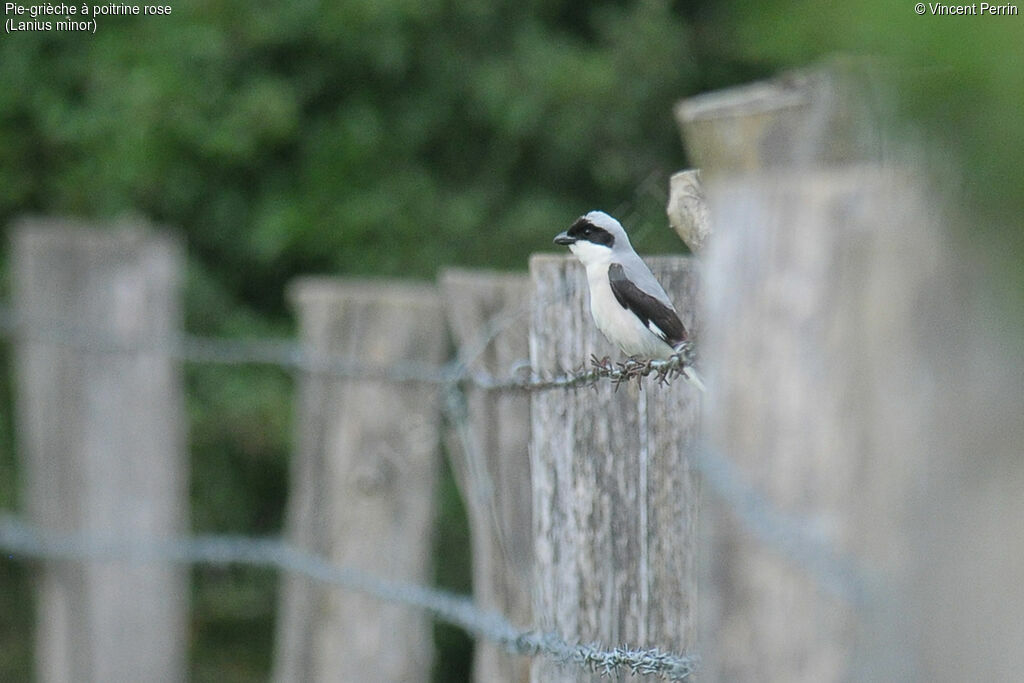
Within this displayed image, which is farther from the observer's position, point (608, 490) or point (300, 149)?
point (300, 149)

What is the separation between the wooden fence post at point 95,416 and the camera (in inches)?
144

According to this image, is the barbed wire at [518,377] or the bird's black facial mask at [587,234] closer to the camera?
the barbed wire at [518,377]

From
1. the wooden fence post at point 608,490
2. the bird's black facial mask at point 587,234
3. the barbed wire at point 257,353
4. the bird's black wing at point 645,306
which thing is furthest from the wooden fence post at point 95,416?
the wooden fence post at point 608,490

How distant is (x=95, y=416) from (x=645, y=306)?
1.70m

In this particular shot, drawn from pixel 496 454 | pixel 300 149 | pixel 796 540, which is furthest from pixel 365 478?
pixel 300 149

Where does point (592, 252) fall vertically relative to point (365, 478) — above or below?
above

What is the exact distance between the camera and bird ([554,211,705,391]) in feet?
7.93

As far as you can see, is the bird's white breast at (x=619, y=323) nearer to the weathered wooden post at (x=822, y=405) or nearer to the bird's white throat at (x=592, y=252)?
the bird's white throat at (x=592, y=252)

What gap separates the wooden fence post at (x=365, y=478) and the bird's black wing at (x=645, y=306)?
0.79 m

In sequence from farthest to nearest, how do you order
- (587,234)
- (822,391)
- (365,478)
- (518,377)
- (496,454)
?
1. (365,478)
2. (587,234)
3. (496,454)
4. (518,377)
5. (822,391)

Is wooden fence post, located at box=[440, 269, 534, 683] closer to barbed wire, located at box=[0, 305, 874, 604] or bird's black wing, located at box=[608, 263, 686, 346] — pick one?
barbed wire, located at box=[0, 305, 874, 604]

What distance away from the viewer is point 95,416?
3.65 meters

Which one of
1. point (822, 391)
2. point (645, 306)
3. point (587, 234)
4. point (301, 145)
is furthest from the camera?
point (301, 145)

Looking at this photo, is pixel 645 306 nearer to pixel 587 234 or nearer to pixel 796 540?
pixel 587 234
